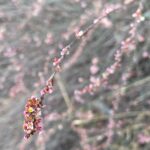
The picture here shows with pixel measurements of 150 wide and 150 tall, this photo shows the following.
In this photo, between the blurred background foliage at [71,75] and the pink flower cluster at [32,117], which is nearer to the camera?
the pink flower cluster at [32,117]

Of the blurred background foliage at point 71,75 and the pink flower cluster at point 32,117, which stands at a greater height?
the blurred background foliage at point 71,75

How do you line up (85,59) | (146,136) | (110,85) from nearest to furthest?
1. (146,136)
2. (110,85)
3. (85,59)

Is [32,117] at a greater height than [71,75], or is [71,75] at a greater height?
[71,75]

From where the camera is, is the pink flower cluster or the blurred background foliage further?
the blurred background foliage

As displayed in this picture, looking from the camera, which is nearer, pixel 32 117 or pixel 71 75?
pixel 32 117

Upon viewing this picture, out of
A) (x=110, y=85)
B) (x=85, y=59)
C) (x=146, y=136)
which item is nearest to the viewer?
(x=146, y=136)

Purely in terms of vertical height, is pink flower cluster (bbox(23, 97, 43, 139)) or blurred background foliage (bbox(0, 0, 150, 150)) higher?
blurred background foliage (bbox(0, 0, 150, 150))

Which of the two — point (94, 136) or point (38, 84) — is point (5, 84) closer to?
point (38, 84)

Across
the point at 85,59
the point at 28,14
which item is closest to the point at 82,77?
the point at 85,59
